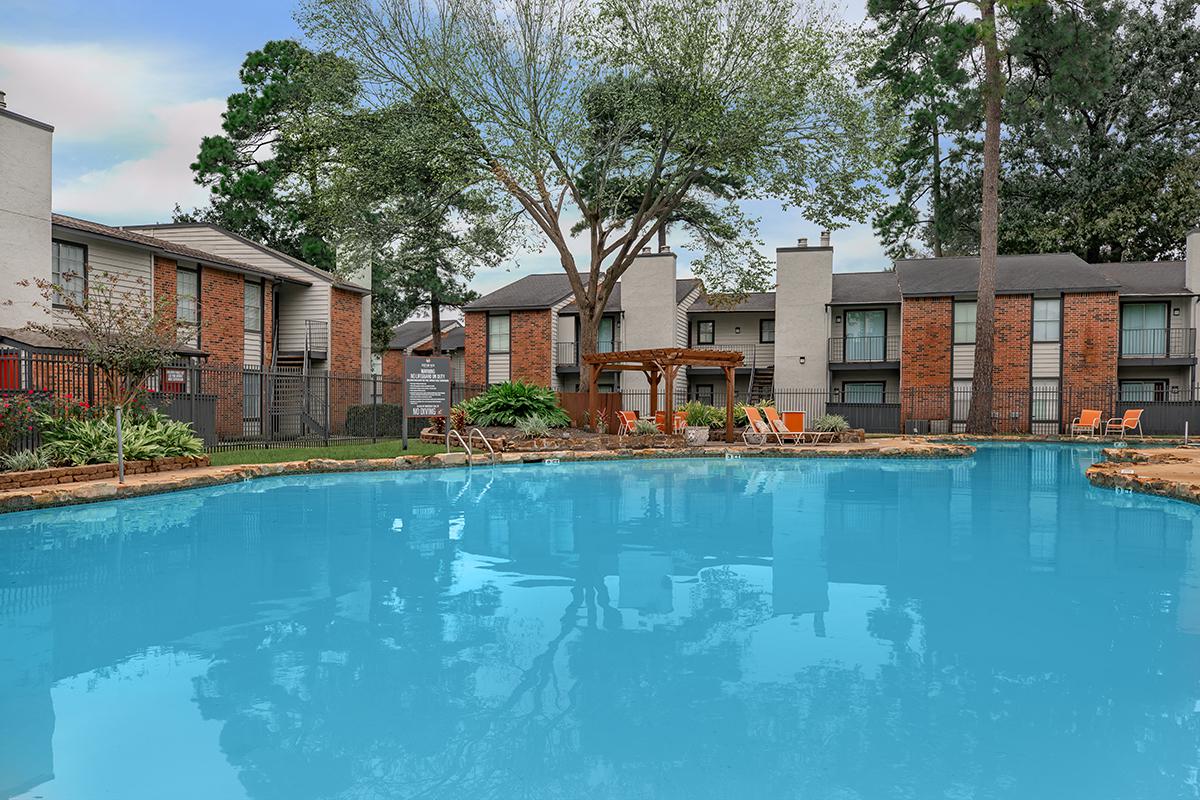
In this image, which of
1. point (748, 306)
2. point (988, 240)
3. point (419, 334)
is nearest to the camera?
point (988, 240)

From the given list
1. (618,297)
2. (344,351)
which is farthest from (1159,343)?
(344,351)

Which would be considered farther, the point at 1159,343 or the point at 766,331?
the point at 766,331

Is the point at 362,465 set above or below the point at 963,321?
below

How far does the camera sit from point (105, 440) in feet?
42.2

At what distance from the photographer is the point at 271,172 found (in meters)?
35.6

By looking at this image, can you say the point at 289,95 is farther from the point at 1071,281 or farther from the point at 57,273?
the point at 1071,281

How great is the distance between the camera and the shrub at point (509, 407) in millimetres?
20438

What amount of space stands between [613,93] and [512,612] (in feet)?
62.4

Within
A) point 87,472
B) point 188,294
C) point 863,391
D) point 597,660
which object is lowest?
point 597,660

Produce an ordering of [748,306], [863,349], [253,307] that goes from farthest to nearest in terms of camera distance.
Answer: [748,306] < [863,349] < [253,307]

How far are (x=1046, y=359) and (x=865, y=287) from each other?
7.27 m

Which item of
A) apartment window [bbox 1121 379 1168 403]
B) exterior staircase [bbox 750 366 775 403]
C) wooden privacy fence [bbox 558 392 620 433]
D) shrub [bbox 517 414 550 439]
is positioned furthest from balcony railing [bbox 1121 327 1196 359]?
shrub [bbox 517 414 550 439]

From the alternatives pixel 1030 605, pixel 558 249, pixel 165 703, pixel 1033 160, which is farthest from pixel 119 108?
pixel 1033 160

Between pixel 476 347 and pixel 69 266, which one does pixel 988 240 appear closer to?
pixel 476 347
